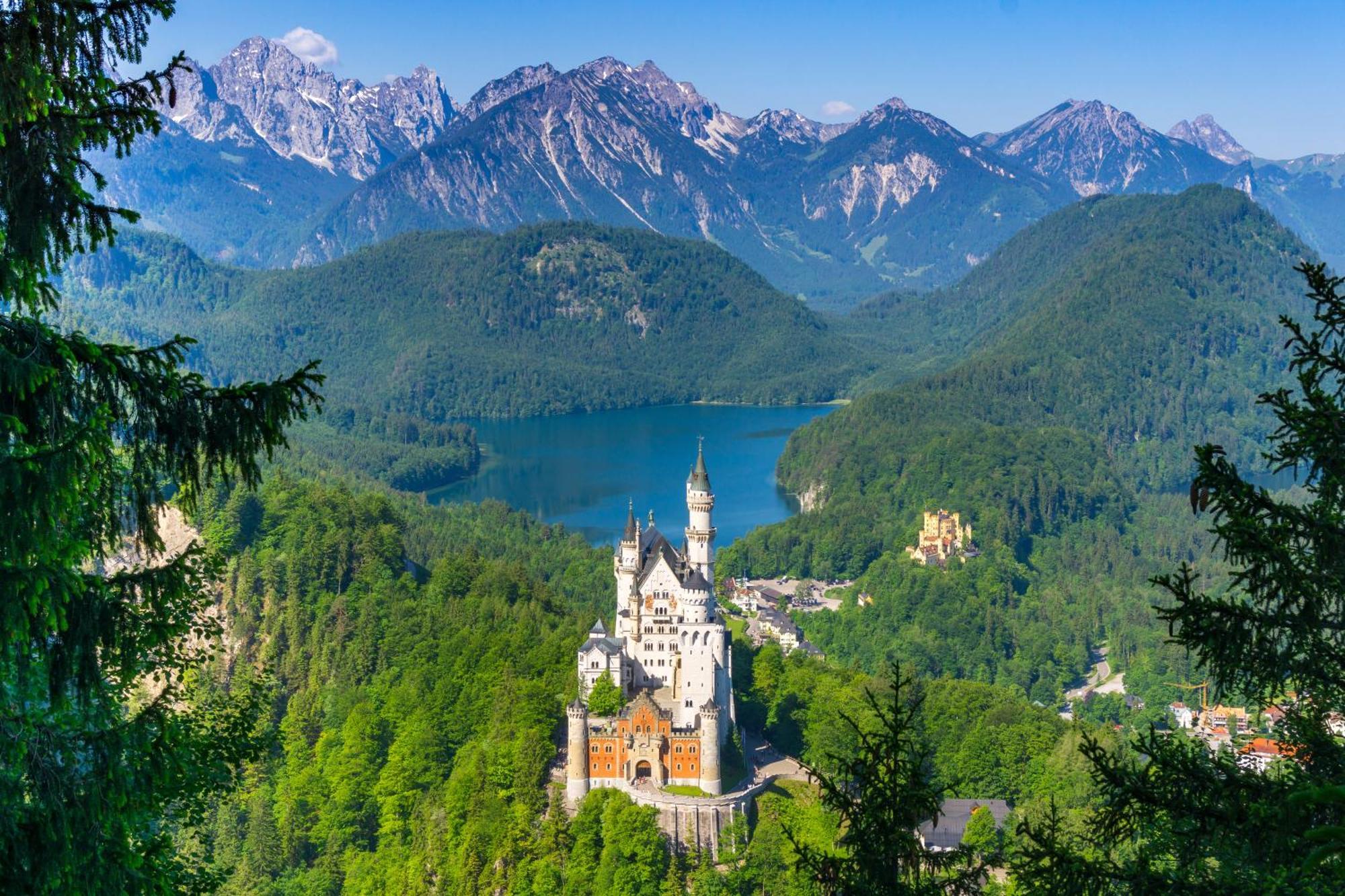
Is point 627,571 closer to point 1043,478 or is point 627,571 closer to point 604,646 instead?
point 604,646

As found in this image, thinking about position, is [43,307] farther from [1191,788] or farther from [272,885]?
[272,885]

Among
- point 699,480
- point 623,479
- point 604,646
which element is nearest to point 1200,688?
point 699,480

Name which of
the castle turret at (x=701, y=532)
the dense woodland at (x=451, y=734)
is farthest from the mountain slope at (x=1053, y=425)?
the castle turret at (x=701, y=532)

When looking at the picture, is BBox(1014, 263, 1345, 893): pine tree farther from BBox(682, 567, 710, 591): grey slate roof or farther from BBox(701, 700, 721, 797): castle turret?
BBox(682, 567, 710, 591): grey slate roof

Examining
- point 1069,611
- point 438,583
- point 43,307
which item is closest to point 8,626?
point 43,307

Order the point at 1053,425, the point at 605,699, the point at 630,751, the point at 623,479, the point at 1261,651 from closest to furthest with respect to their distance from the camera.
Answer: the point at 1261,651 < the point at 630,751 < the point at 605,699 < the point at 623,479 < the point at 1053,425
